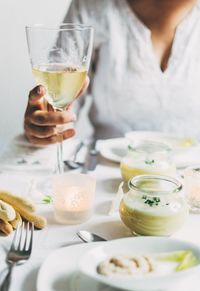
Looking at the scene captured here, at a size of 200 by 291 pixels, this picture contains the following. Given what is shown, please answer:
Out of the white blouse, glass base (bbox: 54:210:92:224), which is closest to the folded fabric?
glass base (bbox: 54:210:92:224)

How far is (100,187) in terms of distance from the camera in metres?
0.99

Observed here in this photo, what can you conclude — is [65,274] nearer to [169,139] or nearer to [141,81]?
[169,139]

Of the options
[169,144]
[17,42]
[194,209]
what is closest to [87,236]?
[194,209]

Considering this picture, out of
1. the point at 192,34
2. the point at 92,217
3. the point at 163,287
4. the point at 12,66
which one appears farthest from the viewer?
the point at 12,66

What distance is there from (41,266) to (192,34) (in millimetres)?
1162

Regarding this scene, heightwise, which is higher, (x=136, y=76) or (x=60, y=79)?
(x=60, y=79)

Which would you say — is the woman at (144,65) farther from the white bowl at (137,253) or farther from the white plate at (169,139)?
the white bowl at (137,253)

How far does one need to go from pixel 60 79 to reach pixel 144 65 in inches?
29.5

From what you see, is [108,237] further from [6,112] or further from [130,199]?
[6,112]

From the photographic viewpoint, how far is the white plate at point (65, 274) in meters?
0.60

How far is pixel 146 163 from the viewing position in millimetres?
985

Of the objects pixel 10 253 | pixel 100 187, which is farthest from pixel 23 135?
pixel 10 253

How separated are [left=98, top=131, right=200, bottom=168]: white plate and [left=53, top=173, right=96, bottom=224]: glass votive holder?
0.27 meters

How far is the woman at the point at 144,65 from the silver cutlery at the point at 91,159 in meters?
0.36
